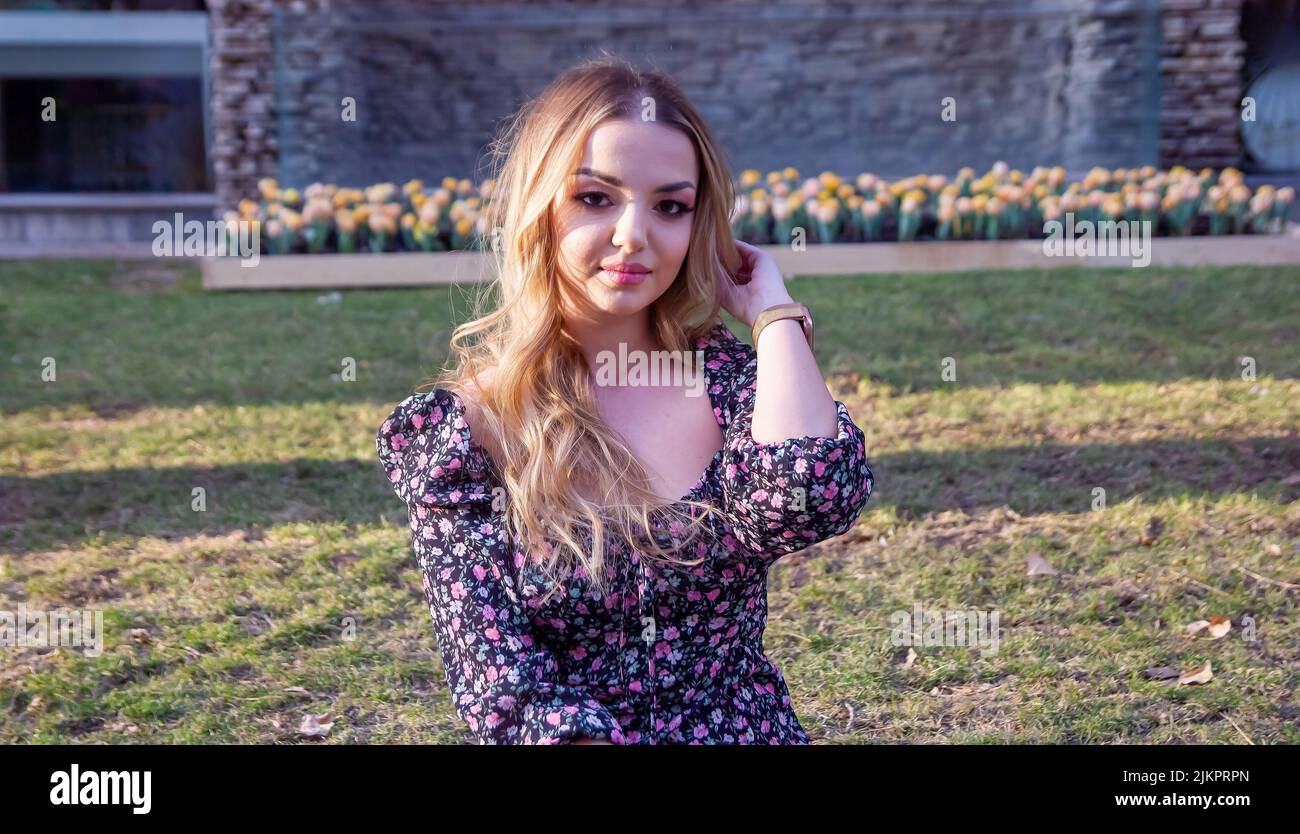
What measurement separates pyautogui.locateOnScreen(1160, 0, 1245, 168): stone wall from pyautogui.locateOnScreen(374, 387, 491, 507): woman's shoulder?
10.9 m

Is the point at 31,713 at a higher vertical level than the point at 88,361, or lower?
lower

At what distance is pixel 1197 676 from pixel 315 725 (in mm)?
2471

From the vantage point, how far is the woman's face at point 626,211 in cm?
188

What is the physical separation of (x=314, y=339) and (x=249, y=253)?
223 centimetres

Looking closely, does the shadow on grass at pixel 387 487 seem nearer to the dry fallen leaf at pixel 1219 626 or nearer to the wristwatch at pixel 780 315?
the dry fallen leaf at pixel 1219 626

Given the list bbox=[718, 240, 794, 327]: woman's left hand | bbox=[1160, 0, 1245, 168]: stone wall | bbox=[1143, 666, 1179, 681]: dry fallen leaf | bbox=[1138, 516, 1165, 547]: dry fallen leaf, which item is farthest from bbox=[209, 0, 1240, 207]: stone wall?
bbox=[718, 240, 794, 327]: woman's left hand

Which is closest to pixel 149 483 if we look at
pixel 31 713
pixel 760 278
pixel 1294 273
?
pixel 31 713

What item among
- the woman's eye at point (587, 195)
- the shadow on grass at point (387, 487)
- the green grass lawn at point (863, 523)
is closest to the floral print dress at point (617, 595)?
the woman's eye at point (587, 195)

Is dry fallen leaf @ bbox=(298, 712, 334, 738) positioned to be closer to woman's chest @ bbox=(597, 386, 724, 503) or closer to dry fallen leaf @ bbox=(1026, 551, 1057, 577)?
woman's chest @ bbox=(597, 386, 724, 503)

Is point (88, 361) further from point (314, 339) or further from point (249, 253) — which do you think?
point (249, 253)

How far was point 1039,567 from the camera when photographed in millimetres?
4168

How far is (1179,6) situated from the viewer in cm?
1107

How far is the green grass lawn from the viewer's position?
3.40m

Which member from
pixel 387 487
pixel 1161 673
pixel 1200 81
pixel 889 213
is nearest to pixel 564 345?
pixel 1161 673
